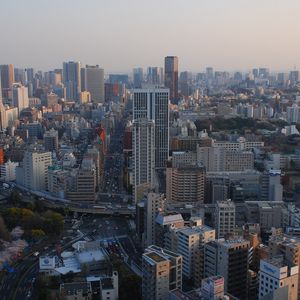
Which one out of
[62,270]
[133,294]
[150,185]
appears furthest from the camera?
[150,185]

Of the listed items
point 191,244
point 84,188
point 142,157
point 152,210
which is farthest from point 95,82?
point 191,244

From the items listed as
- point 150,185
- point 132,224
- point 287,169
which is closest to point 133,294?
point 132,224

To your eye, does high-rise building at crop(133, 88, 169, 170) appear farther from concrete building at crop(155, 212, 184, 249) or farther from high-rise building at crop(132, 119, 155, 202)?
concrete building at crop(155, 212, 184, 249)

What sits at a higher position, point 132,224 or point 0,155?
point 0,155

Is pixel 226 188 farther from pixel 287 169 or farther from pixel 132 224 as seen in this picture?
pixel 287 169

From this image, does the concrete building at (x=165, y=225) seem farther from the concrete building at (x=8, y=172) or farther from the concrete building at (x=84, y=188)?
the concrete building at (x=8, y=172)

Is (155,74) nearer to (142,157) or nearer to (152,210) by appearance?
(142,157)

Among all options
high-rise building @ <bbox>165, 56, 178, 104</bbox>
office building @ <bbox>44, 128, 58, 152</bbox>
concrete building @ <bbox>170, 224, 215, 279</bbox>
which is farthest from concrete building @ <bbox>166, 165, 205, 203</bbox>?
high-rise building @ <bbox>165, 56, 178, 104</bbox>

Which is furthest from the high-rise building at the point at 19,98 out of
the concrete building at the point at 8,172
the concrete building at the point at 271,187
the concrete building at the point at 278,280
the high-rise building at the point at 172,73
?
the concrete building at the point at 278,280
